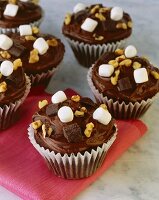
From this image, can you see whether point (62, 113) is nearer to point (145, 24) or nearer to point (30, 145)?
point (30, 145)

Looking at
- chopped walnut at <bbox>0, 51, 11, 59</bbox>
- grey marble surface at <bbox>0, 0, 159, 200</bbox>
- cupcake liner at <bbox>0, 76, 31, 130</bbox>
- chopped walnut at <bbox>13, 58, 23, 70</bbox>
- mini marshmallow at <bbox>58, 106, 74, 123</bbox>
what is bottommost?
grey marble surface at <bbox>0, 0, 159, 200</bbox>

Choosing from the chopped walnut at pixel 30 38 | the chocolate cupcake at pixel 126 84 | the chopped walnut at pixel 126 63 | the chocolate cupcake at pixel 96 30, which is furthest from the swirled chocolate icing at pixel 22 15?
the chopped walnut at pixel 126 63

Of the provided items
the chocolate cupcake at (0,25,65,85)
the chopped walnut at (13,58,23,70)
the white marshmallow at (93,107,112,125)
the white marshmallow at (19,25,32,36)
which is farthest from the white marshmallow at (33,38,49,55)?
the white marshmallow at (93,107,112,125)

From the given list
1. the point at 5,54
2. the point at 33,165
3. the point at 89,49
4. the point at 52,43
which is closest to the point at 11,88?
the point at 5,54

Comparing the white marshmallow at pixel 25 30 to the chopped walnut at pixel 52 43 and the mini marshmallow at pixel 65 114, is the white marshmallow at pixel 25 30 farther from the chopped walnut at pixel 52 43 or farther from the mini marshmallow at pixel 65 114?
the mini marshmallow at pixel 65 114

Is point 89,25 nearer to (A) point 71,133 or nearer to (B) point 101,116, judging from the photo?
(B) point 101,116

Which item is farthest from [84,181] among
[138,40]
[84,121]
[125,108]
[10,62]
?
[138,40]

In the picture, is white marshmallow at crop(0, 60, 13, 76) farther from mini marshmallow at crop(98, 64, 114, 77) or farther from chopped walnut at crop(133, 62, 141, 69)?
chopped walnut at crop(133, 62, 141, 69)
